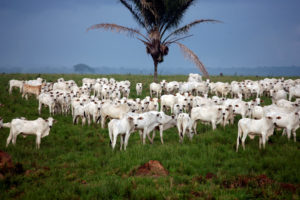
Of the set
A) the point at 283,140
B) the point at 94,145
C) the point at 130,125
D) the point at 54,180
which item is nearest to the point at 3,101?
the point at 94,145

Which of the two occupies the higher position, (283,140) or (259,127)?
(259,127)

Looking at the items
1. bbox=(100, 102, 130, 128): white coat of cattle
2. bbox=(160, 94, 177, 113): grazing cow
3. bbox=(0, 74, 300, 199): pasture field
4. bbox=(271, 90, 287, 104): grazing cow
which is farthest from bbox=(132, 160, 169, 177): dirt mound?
bbox=(271, 90, 287, 104): grazing cow

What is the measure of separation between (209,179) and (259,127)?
179 inches

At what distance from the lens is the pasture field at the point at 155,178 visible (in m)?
8.21

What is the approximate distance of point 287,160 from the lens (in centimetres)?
1058

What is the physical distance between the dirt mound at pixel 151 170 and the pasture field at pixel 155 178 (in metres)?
0.27

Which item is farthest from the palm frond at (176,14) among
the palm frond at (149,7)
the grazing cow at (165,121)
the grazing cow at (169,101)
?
the grazing cow at (165,121)

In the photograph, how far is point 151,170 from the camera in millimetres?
10047

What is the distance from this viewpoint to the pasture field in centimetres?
821

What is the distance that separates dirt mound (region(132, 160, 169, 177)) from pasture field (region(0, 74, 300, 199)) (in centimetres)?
27

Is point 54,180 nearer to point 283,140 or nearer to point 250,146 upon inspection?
point 250,146

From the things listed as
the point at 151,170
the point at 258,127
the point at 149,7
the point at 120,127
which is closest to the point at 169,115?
the point at 120,127

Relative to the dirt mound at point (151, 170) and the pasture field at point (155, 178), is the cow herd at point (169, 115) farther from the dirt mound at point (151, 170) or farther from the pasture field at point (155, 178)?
the dirt mound at point (151, 170)

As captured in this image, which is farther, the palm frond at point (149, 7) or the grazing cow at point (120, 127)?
the palm frond at point (149, 7)
